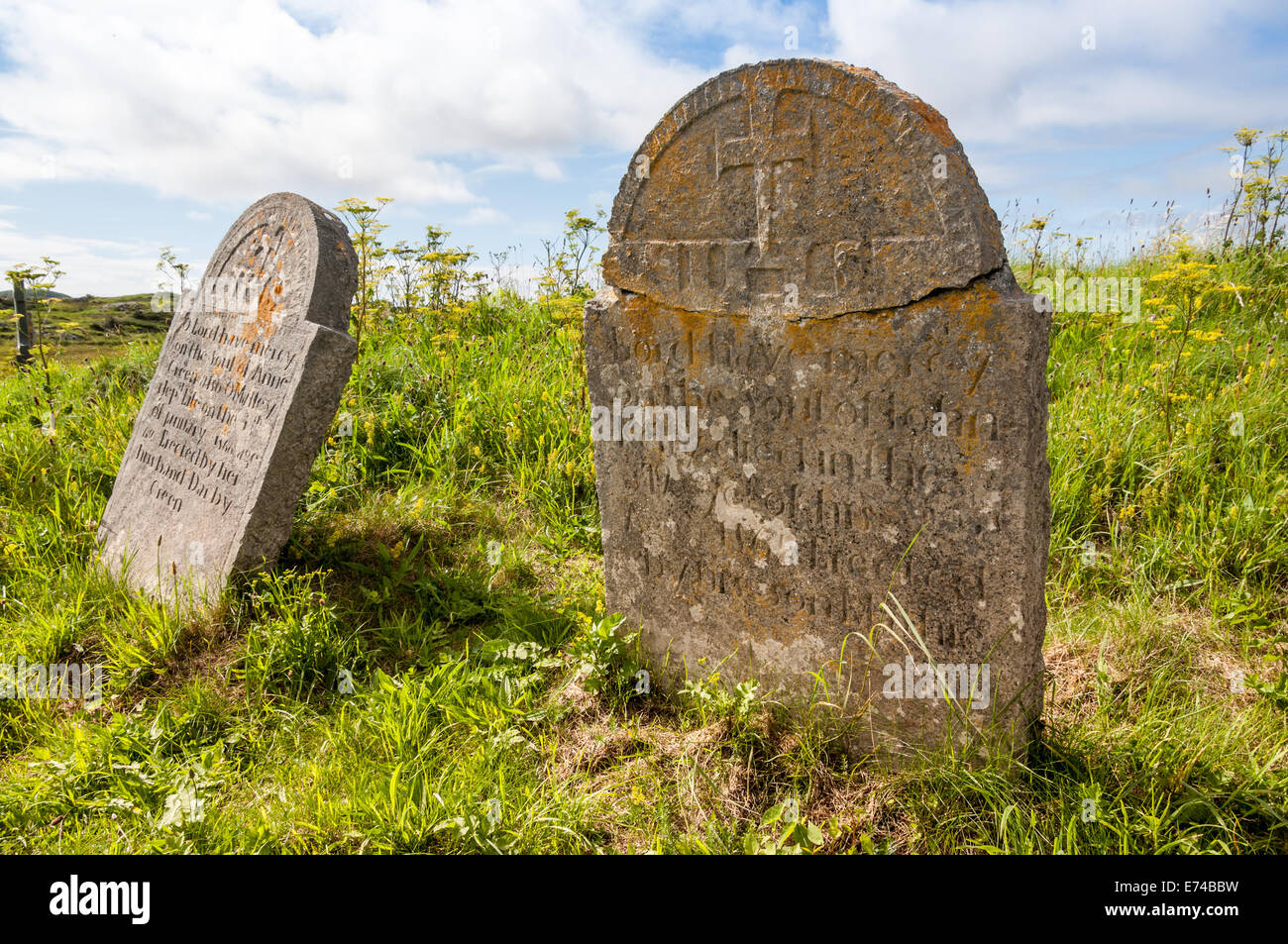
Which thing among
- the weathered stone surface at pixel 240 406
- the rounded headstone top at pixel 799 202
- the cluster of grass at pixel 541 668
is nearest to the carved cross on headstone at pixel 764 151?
the rounded headstone top at pixel 799 202

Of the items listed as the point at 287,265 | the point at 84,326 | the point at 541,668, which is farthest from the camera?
the point at 84,326

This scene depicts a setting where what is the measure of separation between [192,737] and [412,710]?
83 cm

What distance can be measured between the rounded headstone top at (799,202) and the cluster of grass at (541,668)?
1.28 meters

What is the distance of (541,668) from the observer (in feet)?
9.71

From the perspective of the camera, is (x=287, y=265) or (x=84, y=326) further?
(x=84, y=326)

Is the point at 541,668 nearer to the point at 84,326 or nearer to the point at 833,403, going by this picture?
the point at 833,403

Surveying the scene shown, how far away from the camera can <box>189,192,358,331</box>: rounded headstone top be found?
11.2ft

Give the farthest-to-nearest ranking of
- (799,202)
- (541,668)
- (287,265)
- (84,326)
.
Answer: (84,326)
(287,265)
(541,668)
(799,202)

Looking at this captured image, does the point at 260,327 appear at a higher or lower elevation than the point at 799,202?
lower

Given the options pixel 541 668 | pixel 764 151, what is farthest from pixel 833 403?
pixel 541 668

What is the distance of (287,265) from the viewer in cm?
354

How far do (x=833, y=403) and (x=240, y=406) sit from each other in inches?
102

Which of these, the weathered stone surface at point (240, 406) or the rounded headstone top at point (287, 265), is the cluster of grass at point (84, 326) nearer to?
the weathered stone surface at point (240, 406)

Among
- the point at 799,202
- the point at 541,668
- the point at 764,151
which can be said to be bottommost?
the point at 541,668
